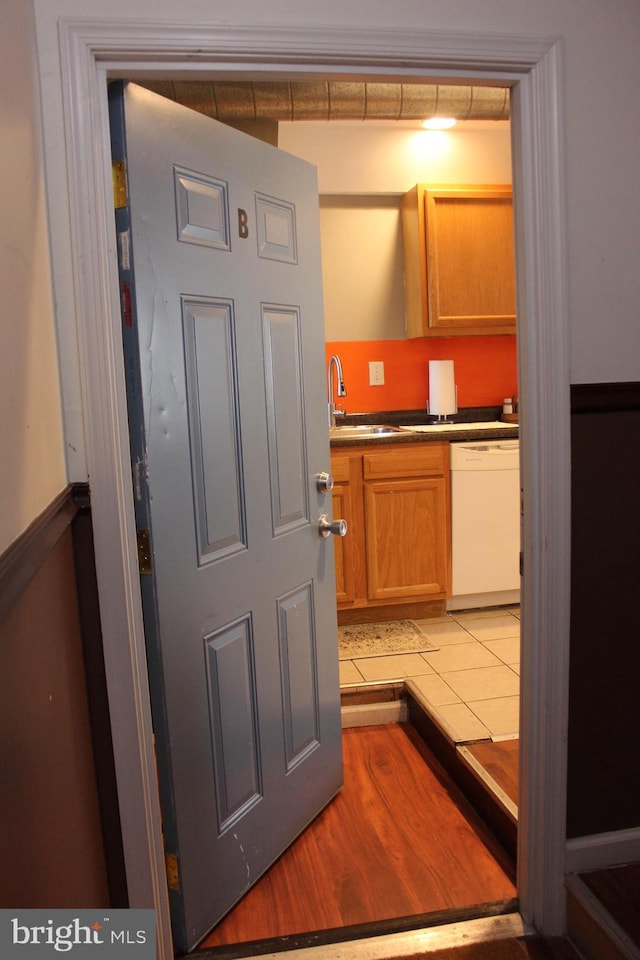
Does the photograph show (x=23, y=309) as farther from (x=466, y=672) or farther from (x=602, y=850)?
(x=466, y=672)

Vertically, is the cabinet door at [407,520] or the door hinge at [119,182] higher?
the door hinge at [119,182]

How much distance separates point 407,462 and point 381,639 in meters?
0.89

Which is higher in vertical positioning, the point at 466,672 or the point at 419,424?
the point at 419,424

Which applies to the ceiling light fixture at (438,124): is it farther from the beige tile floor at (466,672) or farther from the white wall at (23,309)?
the white wall at (23,309)

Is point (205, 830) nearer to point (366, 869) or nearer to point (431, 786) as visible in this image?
point (366, 869)

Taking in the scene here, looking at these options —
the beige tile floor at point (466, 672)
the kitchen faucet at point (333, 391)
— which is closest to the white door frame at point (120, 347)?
the beige tile floor at point (466, 672)

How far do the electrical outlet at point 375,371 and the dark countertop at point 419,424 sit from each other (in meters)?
0.18

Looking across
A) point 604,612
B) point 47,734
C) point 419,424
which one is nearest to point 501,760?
point 604,612

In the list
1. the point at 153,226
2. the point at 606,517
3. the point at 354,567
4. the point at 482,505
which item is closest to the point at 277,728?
the point at 606,517

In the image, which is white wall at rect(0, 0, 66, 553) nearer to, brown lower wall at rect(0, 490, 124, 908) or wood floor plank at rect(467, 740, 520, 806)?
brown lower wall at rect(0, 490, 124, 908)

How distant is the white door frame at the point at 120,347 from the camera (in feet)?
4.78

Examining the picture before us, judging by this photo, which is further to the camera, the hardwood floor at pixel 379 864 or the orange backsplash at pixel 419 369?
the orange backsplash at pixel 419 369

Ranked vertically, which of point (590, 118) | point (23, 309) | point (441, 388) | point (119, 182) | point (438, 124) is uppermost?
point (438, 124)

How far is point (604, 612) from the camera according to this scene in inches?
71.9
